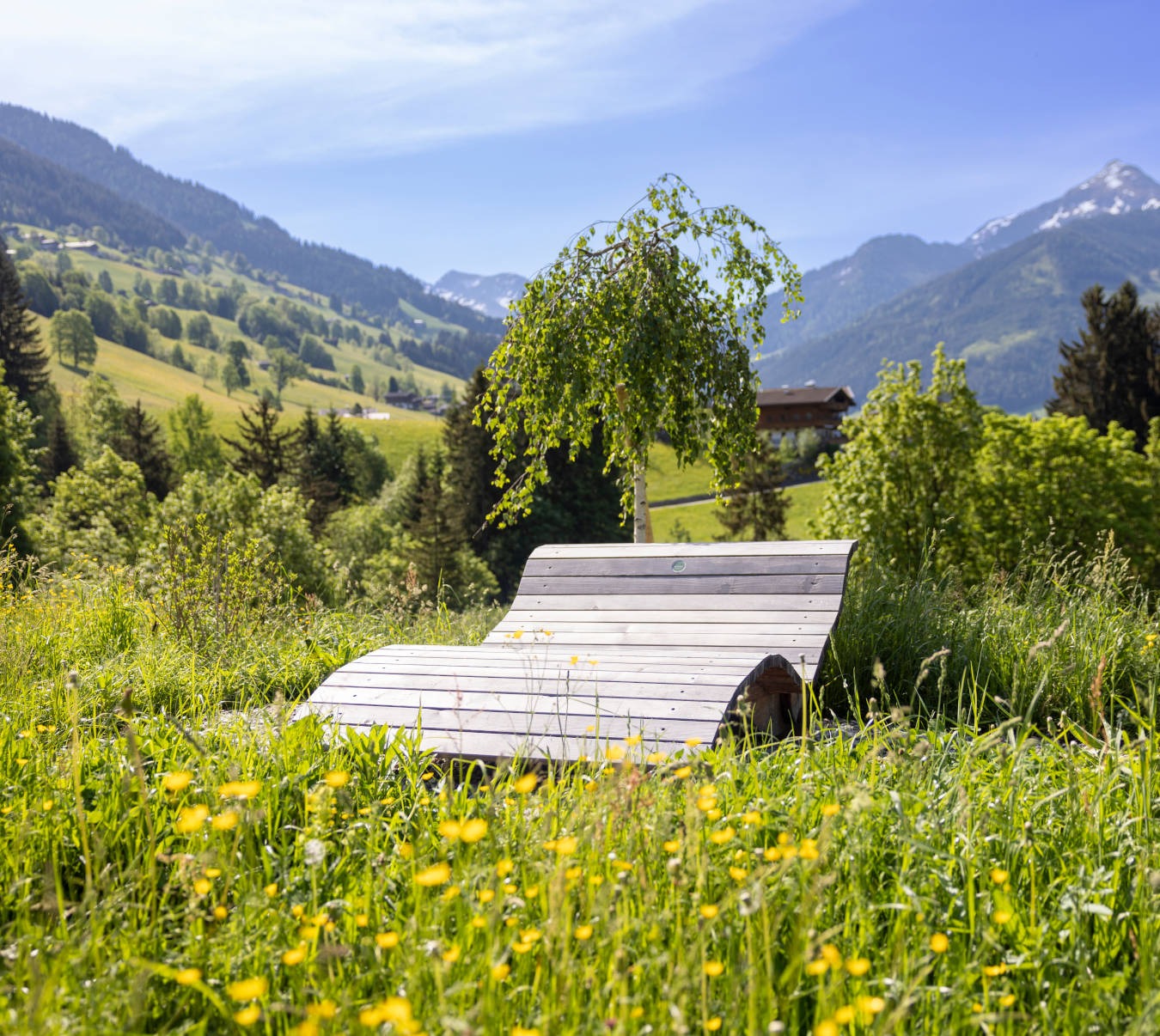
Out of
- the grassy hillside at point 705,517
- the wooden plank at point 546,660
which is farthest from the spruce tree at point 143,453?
the wooden plank at point 546,660

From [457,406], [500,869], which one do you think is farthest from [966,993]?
[457,406]

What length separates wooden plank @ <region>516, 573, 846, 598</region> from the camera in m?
5.23

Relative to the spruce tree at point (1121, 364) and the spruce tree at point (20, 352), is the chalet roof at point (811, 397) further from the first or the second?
the spruce tree at point (20, 352)

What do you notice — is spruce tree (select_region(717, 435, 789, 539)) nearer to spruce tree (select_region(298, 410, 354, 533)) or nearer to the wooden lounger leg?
spruce tree (select_region(298, 410, 354, 533))

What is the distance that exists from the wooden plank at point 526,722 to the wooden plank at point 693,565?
226cm

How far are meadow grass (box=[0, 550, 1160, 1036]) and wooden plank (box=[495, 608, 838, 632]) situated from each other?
166 centimetres

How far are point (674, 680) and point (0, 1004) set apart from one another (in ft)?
8.76

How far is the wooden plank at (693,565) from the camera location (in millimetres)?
5328

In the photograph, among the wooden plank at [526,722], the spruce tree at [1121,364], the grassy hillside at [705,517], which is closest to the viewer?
the wooden plank at [526,722]

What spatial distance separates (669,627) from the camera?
5.23 meters

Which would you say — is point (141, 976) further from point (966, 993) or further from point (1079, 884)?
point (1079, 884)

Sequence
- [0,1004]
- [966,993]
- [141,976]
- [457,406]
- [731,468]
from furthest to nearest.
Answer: [457,406] → [731,468] → [966,993] → [0,1004] → [141,976]

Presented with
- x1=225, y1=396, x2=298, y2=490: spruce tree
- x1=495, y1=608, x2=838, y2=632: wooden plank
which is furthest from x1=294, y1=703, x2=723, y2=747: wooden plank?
x1=225, y1=396, x2=298, y2=490: spruce tree

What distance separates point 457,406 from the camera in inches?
1409
